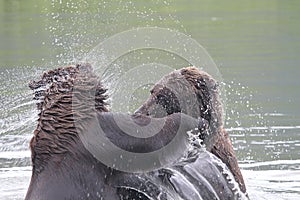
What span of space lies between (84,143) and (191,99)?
0.95 m

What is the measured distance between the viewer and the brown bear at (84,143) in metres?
4.66

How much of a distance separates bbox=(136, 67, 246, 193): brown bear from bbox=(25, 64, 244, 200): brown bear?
0.39m

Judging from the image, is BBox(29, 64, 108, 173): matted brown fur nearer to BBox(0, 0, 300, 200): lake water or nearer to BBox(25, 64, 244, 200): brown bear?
BBox(25, 64, 244, 200): brown bear

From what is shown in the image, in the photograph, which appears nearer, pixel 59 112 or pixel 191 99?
pixel 59 112

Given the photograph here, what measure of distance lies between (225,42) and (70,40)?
3.71 m

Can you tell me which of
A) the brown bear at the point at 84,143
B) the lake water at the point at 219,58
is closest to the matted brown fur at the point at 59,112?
the brown bear at the point at 84,143

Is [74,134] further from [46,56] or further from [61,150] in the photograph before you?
[46,56]

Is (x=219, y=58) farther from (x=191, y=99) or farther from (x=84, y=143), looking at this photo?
(x=84, y=143)

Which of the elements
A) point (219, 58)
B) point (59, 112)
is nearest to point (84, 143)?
point (59, 112)

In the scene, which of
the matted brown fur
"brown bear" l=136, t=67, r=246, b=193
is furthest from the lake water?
"brown bear" l=136, t=67, r=246, b=193

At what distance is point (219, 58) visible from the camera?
1650cm

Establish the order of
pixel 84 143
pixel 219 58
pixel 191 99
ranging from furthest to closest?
pixel 219 58, pixel 191 99, pixel 84 143

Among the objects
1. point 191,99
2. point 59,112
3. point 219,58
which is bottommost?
point 219,58

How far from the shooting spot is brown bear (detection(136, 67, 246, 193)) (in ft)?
17.5
